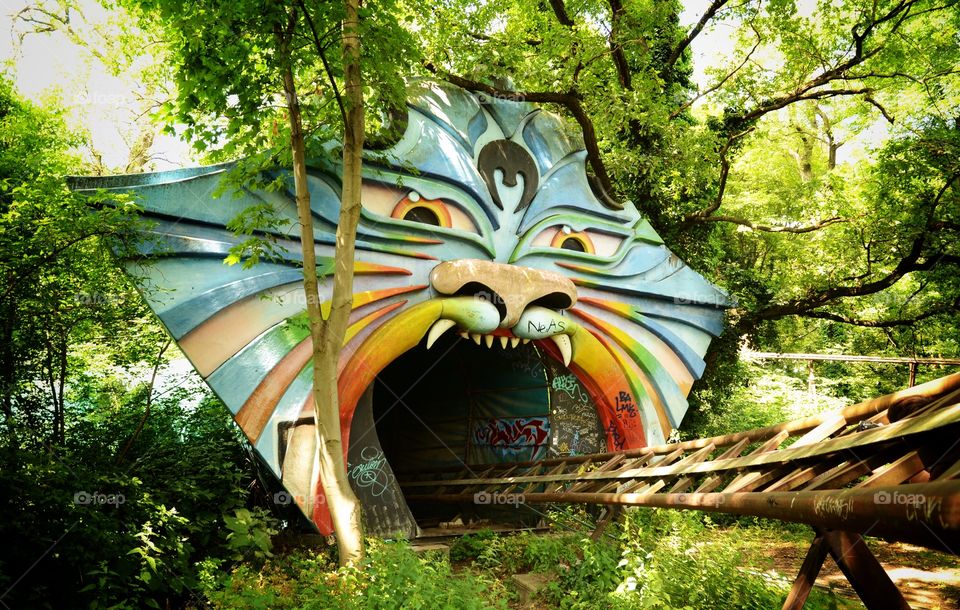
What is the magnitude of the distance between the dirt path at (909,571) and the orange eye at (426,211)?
185 inches

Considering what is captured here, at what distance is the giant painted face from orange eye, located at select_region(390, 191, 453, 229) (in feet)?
0.08

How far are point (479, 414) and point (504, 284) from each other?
12.4 feet

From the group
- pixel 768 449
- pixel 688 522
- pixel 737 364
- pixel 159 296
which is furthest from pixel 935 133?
pixel 159 296

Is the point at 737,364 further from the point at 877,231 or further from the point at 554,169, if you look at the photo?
the point at 554,169

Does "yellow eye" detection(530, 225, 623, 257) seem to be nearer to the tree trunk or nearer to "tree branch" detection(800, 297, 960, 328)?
the tree trunk

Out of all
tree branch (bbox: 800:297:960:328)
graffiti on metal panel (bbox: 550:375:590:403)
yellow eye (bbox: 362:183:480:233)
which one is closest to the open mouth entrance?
graffiti on metal panel (bbox: 550:375:590:403)

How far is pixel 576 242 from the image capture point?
8438 mm

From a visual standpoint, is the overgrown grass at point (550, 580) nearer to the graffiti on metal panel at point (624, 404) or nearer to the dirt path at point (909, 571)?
the dirt path at point (909, 571)

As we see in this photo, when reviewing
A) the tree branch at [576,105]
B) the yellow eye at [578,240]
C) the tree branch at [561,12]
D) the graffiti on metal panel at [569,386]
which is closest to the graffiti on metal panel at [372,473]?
the yellow eye at [578,240]

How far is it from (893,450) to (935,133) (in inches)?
332
